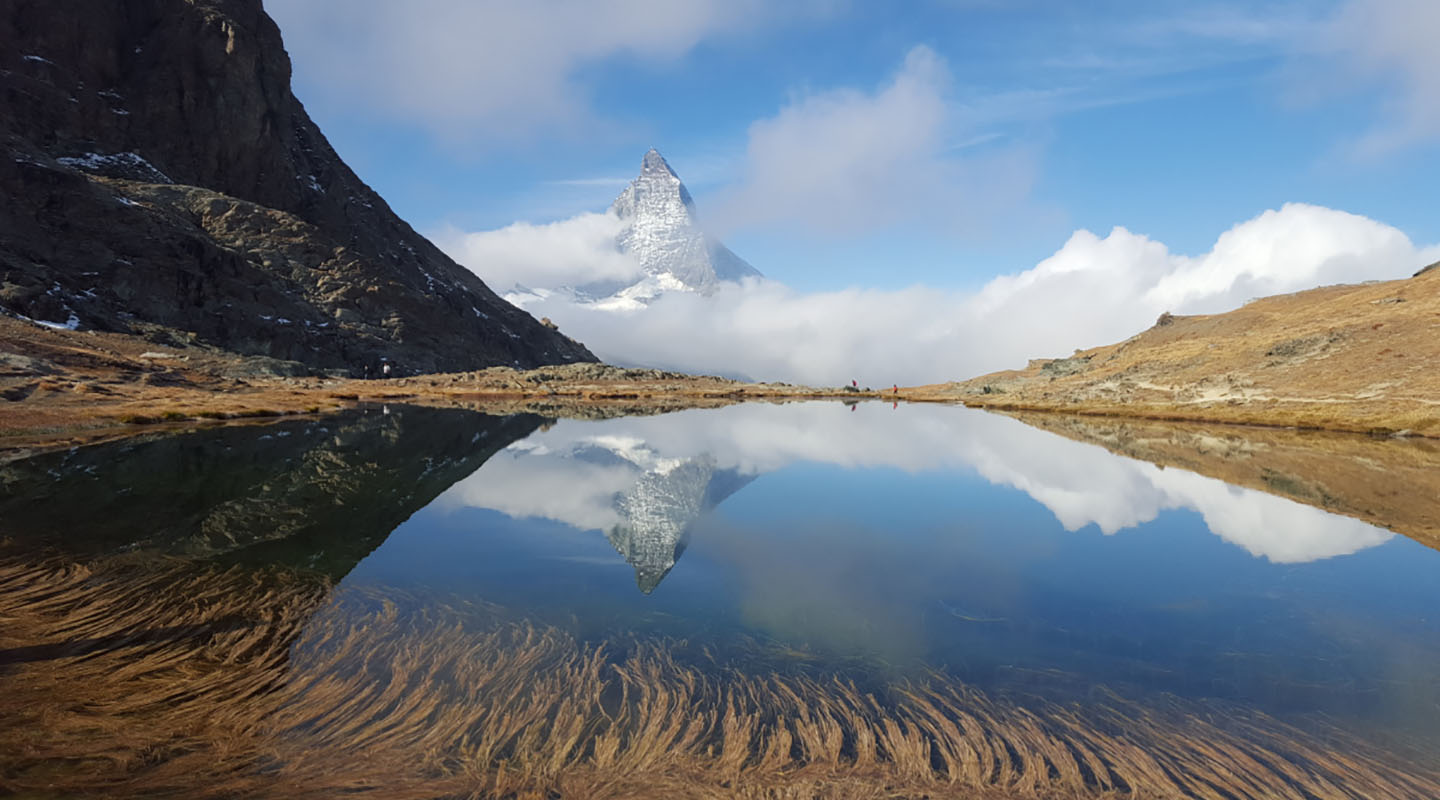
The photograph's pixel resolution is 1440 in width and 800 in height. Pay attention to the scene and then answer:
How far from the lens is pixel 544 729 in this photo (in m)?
8.30

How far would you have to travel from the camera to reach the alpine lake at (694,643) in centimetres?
765

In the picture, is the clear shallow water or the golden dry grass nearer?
the clear shallow water

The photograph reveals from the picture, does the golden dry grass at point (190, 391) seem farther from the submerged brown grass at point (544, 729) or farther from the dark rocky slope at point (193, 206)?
the submerged brown grass at point (544, 729)

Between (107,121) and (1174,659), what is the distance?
611 feet

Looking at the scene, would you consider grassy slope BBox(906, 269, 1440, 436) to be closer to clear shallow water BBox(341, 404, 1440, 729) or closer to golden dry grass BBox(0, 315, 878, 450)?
golden dry grass BBox(0, 315, 878, 450)

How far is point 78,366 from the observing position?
59.2 metres

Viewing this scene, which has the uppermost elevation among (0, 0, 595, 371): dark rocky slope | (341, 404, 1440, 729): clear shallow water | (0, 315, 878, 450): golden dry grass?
(0, 0, 595, 371): dark rocky slope

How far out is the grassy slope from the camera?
2479 inches

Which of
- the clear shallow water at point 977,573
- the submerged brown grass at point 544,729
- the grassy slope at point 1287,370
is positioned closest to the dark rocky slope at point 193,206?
the clear shallow water at point 977,573

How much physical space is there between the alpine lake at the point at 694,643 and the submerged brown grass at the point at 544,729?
0.16ft

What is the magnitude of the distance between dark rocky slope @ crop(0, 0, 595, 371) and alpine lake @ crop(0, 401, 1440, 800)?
9820cm

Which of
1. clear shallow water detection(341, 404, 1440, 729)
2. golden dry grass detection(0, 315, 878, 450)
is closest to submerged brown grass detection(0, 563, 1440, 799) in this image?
clear shallow water detection(341, 404, 1440, 729)

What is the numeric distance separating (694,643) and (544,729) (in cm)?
358

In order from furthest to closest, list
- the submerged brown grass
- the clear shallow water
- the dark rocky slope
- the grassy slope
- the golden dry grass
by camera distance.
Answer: the dark rocky slope, the grassy slope, the golden dry grass, the clear shallow water, the submerged brown grass
